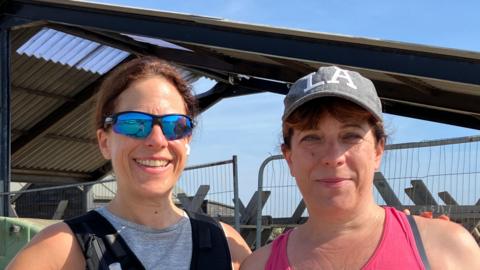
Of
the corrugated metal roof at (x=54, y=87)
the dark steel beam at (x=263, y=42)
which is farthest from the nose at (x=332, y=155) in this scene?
the corrugated metal roof at (x=54, y=87)

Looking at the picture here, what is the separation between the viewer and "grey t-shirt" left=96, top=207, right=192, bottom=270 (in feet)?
7.34

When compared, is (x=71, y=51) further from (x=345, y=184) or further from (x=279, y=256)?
(x=345, y=184)

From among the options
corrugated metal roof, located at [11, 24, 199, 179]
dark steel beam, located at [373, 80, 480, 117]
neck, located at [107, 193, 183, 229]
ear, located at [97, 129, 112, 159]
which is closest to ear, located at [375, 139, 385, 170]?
neck, located at [107, 193, 183, 229]

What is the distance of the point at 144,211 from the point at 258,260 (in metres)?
0.46

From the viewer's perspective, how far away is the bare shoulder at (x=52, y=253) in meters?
2.05

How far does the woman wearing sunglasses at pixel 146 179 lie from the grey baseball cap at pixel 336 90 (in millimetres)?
495

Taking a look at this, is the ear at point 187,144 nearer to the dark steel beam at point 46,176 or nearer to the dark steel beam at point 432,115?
the dark steel beam at point 432,115

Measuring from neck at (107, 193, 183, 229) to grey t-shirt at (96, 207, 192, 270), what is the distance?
0.02 meters

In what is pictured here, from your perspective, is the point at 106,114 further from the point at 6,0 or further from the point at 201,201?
the point at 6,0

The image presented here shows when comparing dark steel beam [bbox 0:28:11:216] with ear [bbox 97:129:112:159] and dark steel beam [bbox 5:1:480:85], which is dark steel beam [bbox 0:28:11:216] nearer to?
dark steel beam [bbox 5:1:480:85]

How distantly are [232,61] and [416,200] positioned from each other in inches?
206

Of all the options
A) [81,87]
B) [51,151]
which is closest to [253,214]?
[81,87]

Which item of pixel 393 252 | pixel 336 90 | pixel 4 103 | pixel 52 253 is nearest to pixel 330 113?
pixel 336 90

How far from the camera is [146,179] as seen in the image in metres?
2.31
